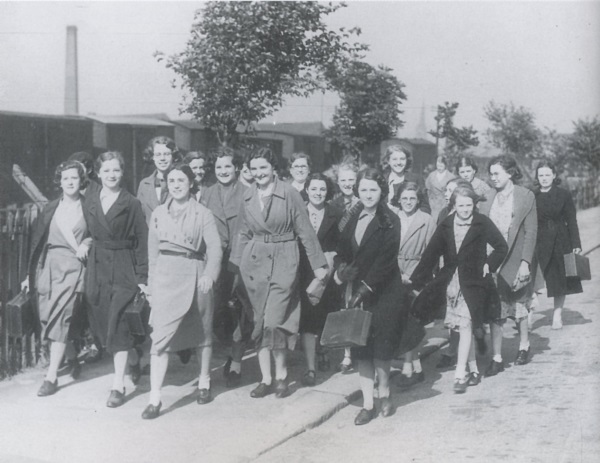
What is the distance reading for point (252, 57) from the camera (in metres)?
9.85

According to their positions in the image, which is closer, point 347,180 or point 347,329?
point 347,329

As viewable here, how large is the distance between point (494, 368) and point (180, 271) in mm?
2736

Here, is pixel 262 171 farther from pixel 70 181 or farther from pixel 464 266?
pixel 464 266

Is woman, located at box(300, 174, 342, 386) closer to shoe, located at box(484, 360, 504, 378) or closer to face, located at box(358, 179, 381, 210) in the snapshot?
face, located at box(358, 179, 381, 210)

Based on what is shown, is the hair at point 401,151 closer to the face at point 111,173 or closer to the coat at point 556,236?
the coat at point 556,236

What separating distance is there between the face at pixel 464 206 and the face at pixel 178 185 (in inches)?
82.0

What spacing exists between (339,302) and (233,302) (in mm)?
886

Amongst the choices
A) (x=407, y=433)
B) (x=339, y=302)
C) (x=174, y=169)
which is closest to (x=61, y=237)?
(x=174, y=169)

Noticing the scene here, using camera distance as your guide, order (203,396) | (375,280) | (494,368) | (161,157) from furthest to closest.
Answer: (494,368), (161,157), (203,396), (375,280)

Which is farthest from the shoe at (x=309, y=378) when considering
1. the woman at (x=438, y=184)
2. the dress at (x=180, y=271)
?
the woman at (x=438, y=184)

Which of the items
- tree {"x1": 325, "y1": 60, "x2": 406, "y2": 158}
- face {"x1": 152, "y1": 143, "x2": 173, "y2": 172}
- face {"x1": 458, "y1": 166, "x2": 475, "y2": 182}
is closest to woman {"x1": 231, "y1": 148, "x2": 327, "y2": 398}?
face {"x1": 152, "y1": 143, "x2": 173, "y2": 172}

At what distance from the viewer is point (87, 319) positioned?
5.90 m

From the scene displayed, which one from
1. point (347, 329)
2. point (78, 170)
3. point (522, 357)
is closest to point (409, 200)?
point (347, 329)

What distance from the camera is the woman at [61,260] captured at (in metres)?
5.63
